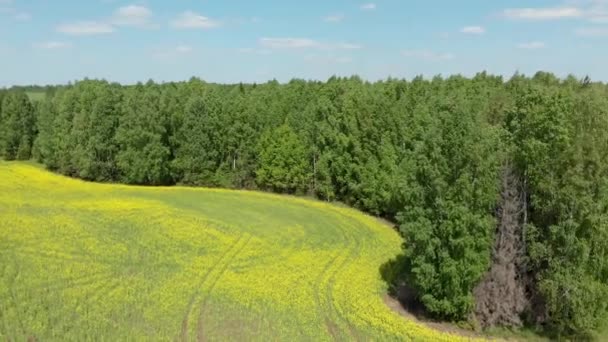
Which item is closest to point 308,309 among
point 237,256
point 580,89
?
point 237,256

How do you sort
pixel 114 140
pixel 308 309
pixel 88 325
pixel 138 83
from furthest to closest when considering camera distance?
pixel 138 83 → pixel 114 140 → pixel 308 309 → pixel 88 325

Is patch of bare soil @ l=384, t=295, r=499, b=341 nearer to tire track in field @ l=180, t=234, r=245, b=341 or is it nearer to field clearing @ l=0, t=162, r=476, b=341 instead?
field clearing @ l=0, t=162, r=476, b=341

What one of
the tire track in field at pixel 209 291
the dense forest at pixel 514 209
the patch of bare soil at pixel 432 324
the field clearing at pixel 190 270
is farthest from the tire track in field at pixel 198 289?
the dense forest at pixel 514 209

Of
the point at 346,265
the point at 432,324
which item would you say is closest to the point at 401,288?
the point at 346,265

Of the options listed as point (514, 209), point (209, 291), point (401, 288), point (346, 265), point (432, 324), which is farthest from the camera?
point (346, 265)

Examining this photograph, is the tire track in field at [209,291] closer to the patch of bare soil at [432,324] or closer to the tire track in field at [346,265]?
the tire track in field at [346,265]

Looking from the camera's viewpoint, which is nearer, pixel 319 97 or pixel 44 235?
pixel 44 235

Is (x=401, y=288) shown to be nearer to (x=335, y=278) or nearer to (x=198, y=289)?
(x=335, y=278)

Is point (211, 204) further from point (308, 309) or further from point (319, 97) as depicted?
point (308, 309)

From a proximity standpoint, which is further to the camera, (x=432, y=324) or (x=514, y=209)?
(x=514, y=209)
